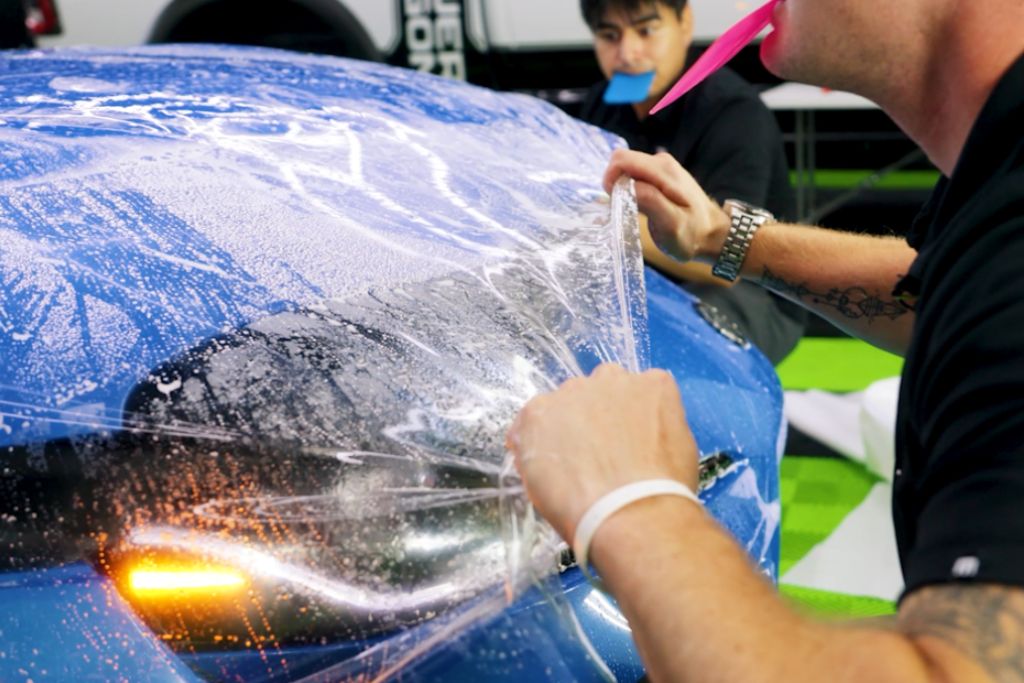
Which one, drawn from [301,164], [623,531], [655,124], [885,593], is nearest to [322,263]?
[301,164]

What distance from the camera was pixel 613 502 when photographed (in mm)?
928

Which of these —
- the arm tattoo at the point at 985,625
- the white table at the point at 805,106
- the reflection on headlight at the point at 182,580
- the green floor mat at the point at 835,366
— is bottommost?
the green floor mat at the point at 835,366

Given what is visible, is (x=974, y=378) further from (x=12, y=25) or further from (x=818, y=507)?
(x=12, y=25)

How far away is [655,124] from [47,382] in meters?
2.11

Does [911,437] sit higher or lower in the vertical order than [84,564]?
higher

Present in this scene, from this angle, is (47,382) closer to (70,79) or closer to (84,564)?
(84,564)

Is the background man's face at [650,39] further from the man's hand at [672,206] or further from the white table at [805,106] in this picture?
the man's hand at [672,206]

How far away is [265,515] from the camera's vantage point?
3.59 feet

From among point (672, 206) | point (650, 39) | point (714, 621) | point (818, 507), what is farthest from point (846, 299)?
point (650, 39)

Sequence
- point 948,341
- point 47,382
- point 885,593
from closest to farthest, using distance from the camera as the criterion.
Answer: point 948,341 < point 47,382 < point 885,593

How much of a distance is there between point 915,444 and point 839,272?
78cm

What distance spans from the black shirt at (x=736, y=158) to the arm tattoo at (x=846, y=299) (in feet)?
2.49

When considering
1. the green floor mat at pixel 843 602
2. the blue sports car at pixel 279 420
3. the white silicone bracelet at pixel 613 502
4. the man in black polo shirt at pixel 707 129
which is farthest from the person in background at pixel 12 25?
the white silicone bracelet at pixel 613 502

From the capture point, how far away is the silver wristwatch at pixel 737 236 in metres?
1.77
